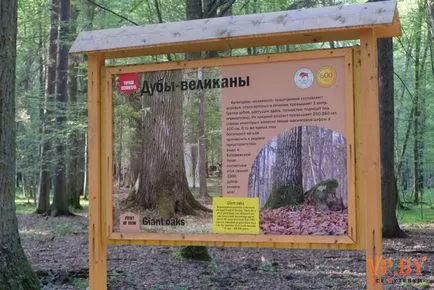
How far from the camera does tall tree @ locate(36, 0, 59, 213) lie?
671 inches

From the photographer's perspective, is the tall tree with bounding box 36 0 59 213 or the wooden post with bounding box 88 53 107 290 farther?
the tall tree with bounding box 36 0 59 213

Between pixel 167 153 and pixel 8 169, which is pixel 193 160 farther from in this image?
pixel 8 169

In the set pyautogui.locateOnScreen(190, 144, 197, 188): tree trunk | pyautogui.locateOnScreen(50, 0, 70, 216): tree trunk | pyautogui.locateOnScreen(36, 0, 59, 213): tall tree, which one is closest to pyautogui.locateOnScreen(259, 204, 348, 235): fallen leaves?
pyautogui.locateOnScreen(190, 144, 197, 188): tree trunk

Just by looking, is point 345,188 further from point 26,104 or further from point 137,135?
point 26,104

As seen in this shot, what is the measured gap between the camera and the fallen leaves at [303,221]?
4.19m

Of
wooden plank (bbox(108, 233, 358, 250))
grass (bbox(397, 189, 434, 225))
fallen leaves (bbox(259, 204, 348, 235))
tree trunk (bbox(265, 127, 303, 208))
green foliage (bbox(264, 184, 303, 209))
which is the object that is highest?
tree trunk (bbox(265, 127, 303, 208))

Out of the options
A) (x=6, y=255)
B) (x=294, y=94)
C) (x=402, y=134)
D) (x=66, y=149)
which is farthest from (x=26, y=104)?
(x=402, y=134)

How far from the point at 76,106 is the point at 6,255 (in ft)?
40.2

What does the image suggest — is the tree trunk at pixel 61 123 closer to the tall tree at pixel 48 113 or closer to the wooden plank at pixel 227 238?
the tall tree at pixel 48 113

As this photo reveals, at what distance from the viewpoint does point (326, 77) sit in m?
4.24

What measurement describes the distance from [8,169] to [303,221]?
293cm

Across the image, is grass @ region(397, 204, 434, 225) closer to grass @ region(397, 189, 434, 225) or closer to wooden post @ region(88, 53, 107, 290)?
grass @ region(397, 189, 434, 225)

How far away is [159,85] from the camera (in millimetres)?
4719

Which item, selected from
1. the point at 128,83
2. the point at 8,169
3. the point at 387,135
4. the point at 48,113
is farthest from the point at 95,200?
the point at 48,113
